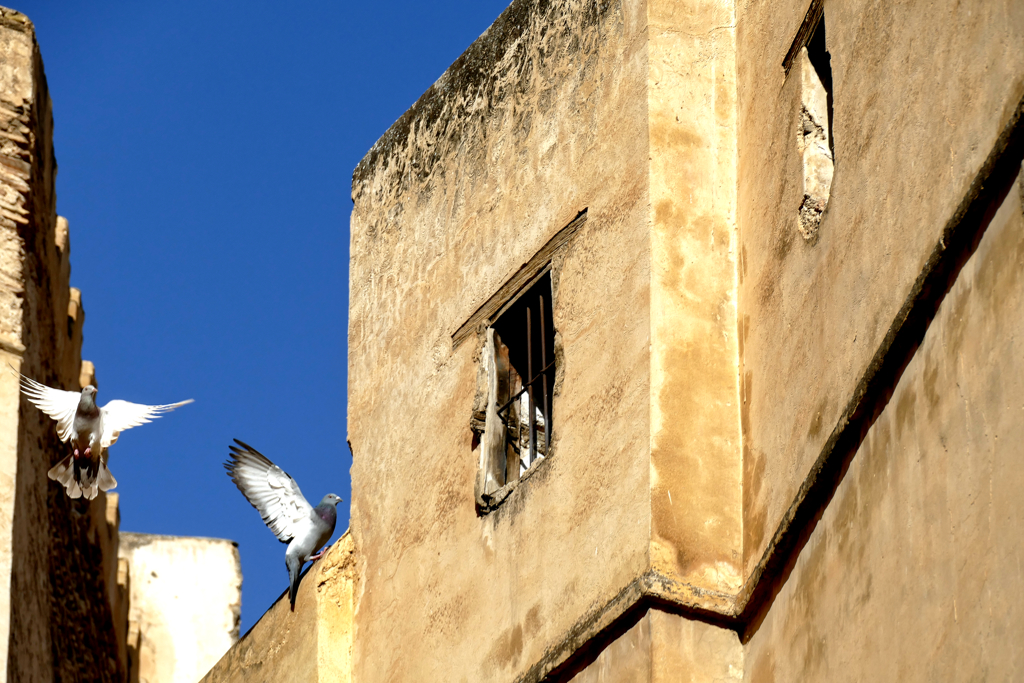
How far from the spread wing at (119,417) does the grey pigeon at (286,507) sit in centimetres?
84

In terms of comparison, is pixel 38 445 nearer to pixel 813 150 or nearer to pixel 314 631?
pixel 314 631

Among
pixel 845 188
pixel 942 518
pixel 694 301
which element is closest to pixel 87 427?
pixel 694 301

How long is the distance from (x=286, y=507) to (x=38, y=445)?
245cm

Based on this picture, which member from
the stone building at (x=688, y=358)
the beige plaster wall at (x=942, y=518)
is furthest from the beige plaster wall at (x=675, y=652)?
the beige plaster wall at (x=942, y=518)

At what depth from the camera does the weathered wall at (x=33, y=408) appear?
445 inches

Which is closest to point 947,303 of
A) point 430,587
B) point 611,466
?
point 611,466

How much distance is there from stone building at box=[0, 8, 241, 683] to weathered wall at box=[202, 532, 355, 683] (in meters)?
1.64

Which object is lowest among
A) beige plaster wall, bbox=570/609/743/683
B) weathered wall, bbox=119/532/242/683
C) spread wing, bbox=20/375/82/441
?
beige plaster wall, bbox=570/609/743/683

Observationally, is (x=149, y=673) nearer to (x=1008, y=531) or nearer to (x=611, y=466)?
(x=611, y=466)

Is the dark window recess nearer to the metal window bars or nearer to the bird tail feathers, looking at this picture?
the metal window bars

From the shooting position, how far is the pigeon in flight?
1098cm

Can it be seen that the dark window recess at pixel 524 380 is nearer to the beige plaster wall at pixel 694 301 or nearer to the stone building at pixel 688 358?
the stone building at pixel 688 358

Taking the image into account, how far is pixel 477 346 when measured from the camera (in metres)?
9.44

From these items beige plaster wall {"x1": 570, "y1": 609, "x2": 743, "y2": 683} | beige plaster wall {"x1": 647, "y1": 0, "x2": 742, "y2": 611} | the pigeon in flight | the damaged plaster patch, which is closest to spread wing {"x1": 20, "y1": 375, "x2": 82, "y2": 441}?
the pigeon in flight
